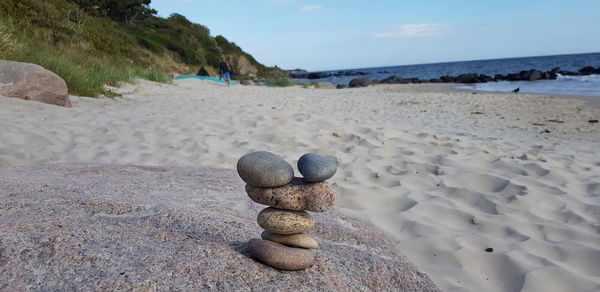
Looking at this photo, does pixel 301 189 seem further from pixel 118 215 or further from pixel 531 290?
pixel 531 290

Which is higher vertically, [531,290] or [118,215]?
[118,215]

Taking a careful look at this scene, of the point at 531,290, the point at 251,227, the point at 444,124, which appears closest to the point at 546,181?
the point at 531,290

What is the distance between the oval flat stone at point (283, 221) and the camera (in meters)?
1.79

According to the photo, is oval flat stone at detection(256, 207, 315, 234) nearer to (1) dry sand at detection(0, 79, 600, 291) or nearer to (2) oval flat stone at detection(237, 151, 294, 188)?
(2) oval flat stone at detection(237, 151, 294, 188)

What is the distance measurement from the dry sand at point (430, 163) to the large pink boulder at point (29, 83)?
0.28 metres

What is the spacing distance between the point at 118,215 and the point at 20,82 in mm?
5235

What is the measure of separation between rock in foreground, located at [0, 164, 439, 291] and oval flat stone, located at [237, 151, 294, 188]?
33 centimetres

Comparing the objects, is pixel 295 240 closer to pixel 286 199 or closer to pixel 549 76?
pixel 286 199

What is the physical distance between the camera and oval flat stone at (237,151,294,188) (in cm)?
174

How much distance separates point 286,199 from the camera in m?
1.79

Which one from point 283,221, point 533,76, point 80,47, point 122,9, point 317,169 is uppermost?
point 122,9

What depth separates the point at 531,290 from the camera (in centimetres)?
221

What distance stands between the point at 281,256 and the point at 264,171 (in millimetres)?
343

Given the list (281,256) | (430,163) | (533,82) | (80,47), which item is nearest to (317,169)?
(281,256)
